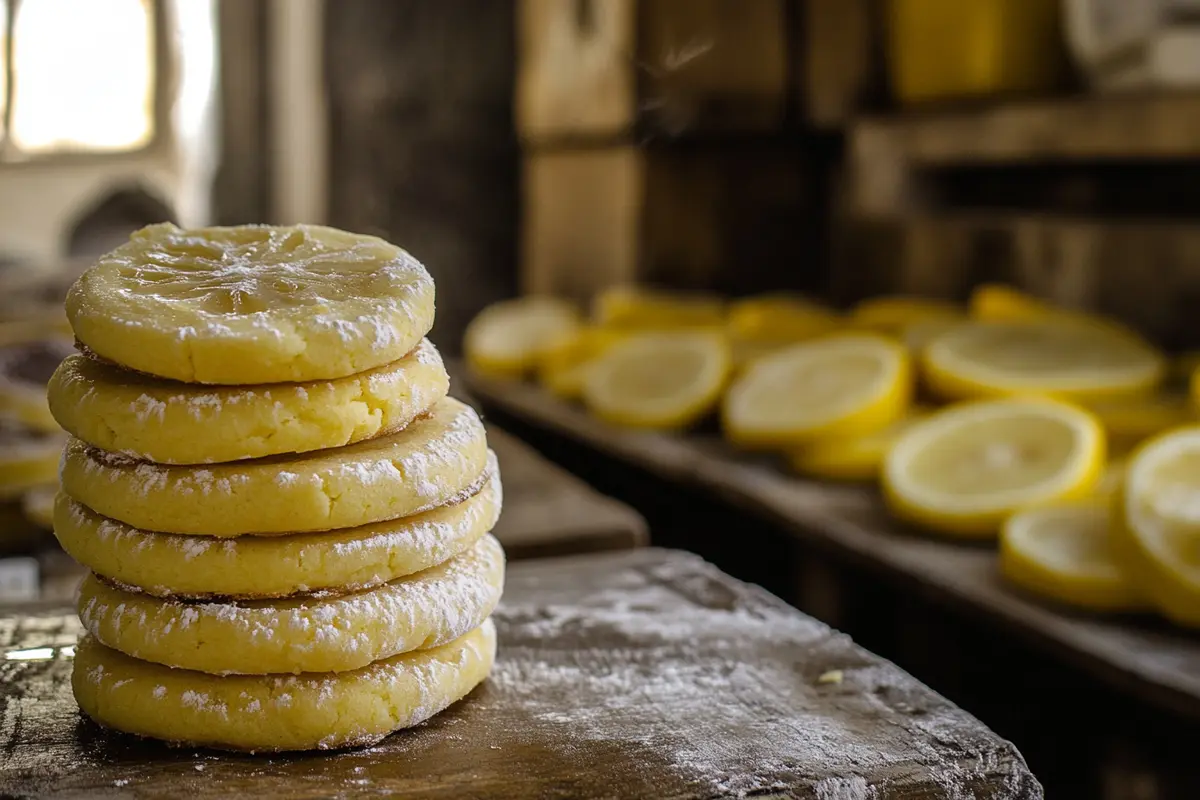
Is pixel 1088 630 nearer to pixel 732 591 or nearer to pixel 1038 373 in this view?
pixel 732 591

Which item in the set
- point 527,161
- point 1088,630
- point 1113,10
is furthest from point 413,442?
point 527,161

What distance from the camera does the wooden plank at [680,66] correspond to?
13.4ft

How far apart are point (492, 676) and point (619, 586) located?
14.0 inches

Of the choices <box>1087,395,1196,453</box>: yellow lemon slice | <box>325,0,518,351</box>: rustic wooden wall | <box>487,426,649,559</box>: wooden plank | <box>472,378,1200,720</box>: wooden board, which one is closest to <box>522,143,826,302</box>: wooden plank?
<box>325,0,518,351</box>: rustic wooden wall

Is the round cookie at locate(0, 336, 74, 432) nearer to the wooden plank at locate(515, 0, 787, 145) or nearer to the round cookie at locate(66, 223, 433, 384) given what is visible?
the round cookie at locate(66, 223, 433, 384)

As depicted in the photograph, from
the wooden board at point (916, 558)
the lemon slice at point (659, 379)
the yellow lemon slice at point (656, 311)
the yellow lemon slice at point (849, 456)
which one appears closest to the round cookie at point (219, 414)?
the wooden board at point (916, 558)

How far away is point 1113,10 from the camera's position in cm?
278

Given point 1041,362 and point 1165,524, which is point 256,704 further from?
point 1041,362

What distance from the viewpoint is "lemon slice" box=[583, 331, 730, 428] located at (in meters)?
3.12

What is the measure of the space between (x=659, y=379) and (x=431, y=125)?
7.30ft

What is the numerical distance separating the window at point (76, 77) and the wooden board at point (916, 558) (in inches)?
382

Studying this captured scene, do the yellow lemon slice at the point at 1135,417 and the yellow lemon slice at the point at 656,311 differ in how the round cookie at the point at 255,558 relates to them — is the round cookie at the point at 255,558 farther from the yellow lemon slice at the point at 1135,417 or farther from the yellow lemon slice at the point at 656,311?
the yellow lemon slice at the point at 656,311

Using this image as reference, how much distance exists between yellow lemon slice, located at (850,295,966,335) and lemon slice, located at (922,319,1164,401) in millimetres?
379

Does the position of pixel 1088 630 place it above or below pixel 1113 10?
below
